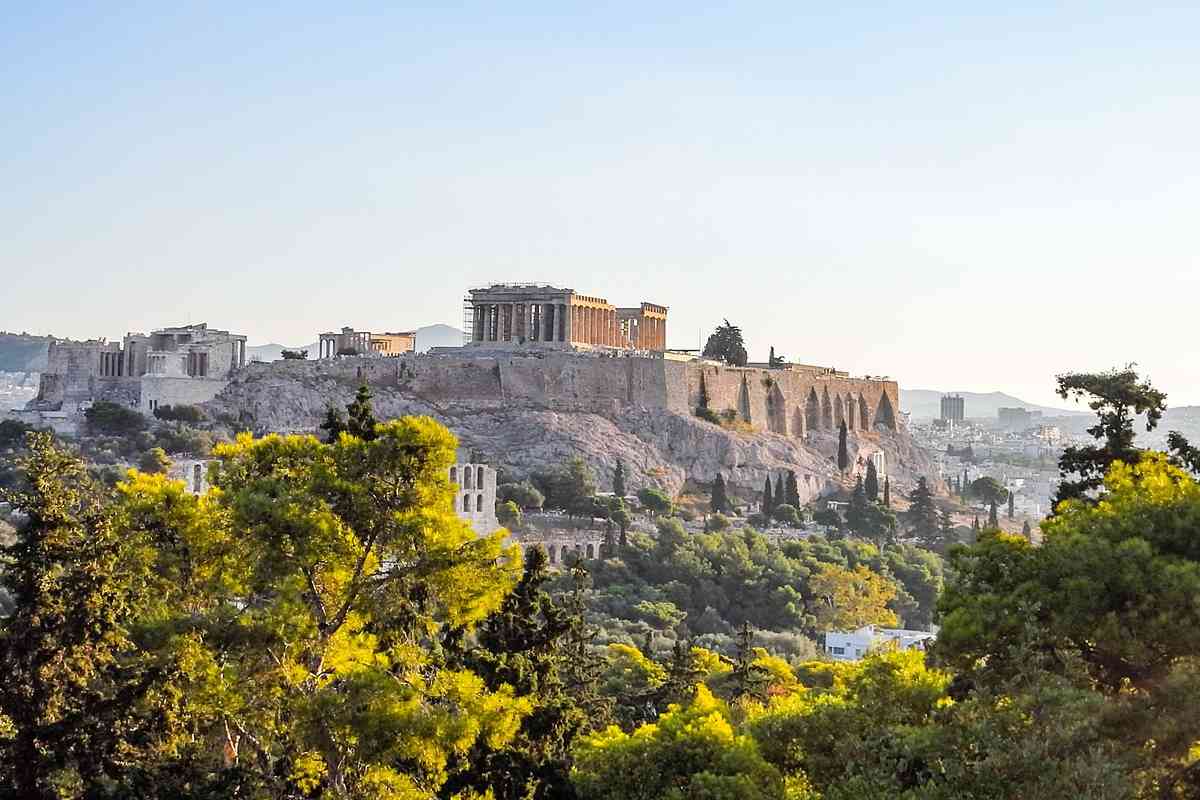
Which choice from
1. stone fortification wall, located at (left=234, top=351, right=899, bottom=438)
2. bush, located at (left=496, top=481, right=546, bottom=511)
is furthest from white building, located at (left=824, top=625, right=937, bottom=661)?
stone fortification wall, located at (left=234, top=351, right=899, bottom=438)

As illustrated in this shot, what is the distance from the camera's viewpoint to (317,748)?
54.5 ft

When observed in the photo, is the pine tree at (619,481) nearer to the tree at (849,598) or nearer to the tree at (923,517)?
the tree at (849,598)

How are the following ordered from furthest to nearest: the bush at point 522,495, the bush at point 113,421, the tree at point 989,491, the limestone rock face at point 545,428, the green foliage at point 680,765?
the tree at point 989,491 < the limestone rock face at point 545,428 < the bush at point 113,421 < the bush at point 522,495 < the green foliage at point 680,765

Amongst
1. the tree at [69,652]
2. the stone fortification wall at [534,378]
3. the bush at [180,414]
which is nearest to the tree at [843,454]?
the stone fortification wall at [534,378]

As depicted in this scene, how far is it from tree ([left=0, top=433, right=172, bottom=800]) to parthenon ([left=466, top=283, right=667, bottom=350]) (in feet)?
186

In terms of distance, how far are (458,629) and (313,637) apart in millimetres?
2806

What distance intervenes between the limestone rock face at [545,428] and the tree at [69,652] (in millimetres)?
44551

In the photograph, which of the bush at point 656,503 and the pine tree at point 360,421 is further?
the bush at point 656,503

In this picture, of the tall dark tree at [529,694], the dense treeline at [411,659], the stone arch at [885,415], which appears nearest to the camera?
the dense treeline at [411,659]

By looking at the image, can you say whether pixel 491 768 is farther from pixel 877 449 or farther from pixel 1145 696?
pixel 877 449

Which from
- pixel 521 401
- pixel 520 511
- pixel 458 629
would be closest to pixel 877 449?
pixel 521 401

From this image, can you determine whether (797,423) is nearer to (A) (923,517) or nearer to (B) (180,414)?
(A) (923,517)

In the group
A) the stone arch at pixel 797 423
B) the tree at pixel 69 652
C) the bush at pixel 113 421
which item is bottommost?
the tree at pixel 69 652

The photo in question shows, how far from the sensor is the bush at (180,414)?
63656mm
